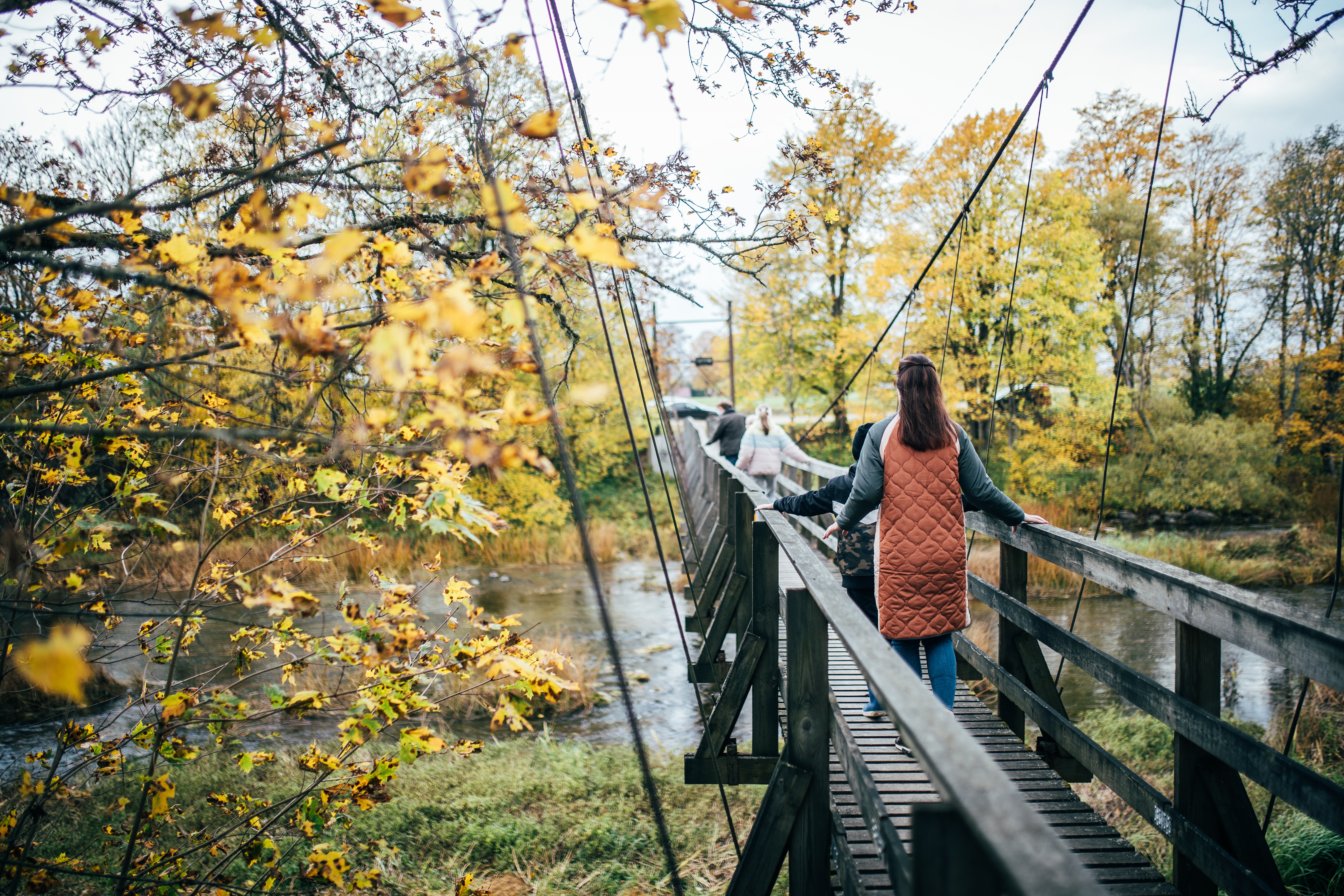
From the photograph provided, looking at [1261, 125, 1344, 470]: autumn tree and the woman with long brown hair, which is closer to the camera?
the woman with long brown hair

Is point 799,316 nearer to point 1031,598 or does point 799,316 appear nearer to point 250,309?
point 1031,598

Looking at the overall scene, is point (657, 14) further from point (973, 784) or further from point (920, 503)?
point (920, 503)

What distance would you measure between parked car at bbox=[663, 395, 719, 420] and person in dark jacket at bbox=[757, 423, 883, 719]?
19.3 metres

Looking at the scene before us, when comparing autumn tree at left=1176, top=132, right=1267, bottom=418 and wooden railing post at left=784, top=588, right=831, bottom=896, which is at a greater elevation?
autumn tree at left=1176, top=132, right=1267, bottom=418

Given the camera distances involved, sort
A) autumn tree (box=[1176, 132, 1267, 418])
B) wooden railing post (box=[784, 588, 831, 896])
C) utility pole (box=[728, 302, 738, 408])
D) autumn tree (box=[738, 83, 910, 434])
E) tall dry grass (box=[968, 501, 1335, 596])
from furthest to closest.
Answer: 1. utility pole (box=[728, 302, 738, 408])
2. autumn tree (box=[738, 83, 910, 434])
3. autumn tree (box=[1176, 132, 1267, 418])
4. tall dry grass (box=[968, 501, 1335, 596])
5. wooden railing post (box=[784, 588, 831, 896])

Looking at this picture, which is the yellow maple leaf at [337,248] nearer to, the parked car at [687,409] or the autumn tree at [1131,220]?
the autumn tree at [1131,220]

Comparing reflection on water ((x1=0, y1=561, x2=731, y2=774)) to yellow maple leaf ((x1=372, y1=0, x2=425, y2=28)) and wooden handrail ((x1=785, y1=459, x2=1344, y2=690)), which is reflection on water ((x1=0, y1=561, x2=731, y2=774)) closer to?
yellow maple leaf ((x1=372, y1=0, x2=425, y2=28))

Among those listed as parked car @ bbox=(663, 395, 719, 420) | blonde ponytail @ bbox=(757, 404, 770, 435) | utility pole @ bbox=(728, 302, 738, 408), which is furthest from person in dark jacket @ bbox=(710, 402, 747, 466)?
parked car @ bbox=(663, 395, 719, 420)

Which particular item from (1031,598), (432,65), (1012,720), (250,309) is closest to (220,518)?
(250,309)

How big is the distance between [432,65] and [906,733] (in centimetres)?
351

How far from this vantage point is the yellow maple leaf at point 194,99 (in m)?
2.02

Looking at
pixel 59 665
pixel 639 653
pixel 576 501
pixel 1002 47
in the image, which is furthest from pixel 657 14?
pixel 639 653

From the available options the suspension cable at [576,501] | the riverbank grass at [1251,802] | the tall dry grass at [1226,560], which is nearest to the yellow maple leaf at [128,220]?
the suspension cable at [576,501]

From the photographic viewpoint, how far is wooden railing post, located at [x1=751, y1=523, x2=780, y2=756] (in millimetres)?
2756
